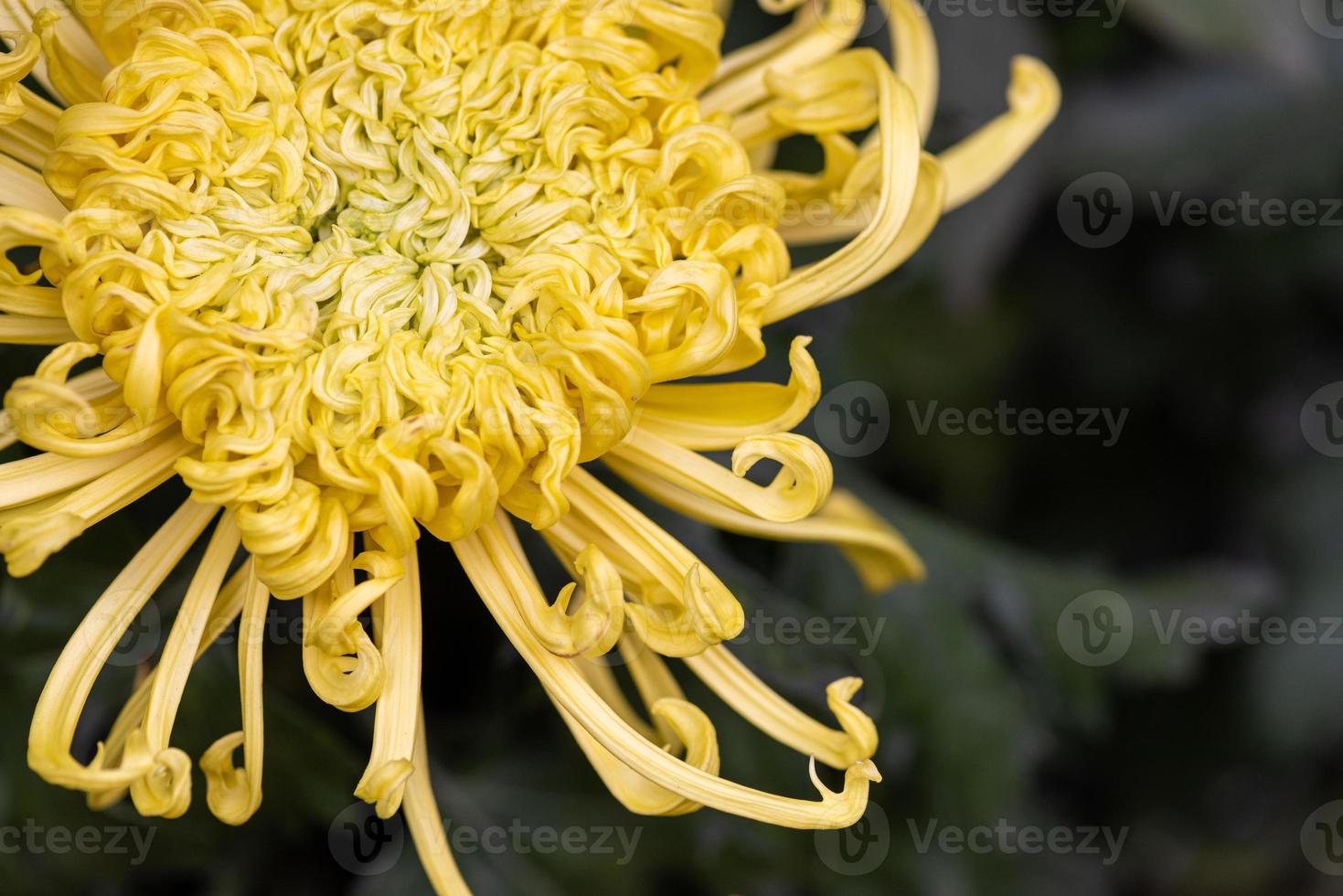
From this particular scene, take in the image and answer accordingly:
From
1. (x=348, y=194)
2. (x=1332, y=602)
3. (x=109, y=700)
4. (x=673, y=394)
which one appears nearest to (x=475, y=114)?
(x=348, y=194)

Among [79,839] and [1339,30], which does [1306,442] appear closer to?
[1339,30]

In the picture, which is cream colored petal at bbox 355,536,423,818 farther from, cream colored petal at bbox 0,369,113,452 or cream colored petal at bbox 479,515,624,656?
cream colored petal at bbox 0,369,113,452
